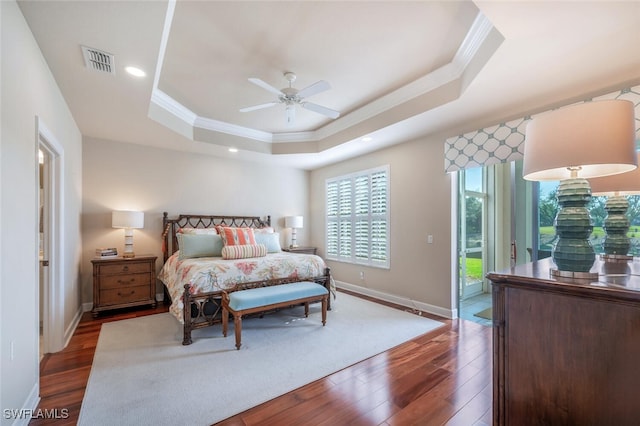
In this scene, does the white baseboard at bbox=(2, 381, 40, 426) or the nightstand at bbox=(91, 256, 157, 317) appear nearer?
the white baseboard at bbox=(2, 381, 40, 426)

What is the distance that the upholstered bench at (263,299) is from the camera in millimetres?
2867

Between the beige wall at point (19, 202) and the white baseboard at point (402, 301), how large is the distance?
4.14 m

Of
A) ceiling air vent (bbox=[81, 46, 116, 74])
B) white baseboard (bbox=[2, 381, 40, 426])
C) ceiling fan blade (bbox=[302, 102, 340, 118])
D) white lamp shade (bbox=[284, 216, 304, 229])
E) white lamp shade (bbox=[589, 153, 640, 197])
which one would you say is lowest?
white baseboard (bbox=[2, 381, 40, 426])

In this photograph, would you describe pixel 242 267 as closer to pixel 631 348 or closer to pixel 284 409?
pixel 284 409

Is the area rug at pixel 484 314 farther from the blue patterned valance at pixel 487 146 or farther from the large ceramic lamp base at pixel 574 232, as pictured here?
the large ceramic lamp base at pixel 574 232

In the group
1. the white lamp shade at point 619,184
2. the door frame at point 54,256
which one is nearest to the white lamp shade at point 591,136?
the white lamp shade at point 619,184

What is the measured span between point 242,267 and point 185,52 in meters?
2.42

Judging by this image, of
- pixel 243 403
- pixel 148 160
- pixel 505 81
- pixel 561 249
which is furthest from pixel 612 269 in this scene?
pixel 148 160

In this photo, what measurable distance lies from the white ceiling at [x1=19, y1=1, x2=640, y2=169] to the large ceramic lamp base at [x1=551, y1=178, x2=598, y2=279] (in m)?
1.25

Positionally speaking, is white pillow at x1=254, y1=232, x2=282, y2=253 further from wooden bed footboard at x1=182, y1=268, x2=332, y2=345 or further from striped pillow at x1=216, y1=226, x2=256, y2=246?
wooden bed footboard at x1=182, y1=268, x2=332, y2=345

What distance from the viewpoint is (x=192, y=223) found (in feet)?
16.5

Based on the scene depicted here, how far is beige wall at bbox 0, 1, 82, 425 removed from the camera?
1560 mm

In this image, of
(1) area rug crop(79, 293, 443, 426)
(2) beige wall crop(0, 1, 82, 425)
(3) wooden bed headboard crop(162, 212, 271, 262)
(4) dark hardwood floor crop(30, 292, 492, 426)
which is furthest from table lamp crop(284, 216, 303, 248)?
(2) beige wall crop(0, 1, 82, 425)

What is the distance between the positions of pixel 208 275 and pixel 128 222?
1.86 m
